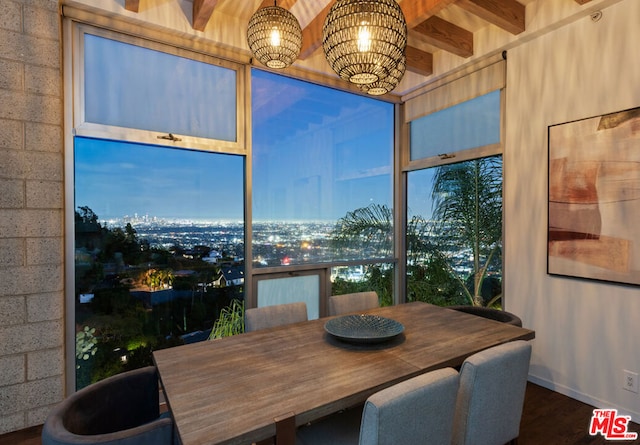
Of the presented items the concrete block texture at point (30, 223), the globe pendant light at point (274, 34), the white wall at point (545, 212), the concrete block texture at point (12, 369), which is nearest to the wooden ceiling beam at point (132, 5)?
the globe pendant light at point (274, 34)

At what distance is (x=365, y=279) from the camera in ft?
13.0

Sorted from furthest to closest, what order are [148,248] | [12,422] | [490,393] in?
1. [148,248]
2. [12,422]
3. [490,393]

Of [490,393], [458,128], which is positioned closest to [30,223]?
[490,393]

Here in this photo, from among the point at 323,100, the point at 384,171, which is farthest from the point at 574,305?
the point at 323,100

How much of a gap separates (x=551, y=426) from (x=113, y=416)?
8.40ft

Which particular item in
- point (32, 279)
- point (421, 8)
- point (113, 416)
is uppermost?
point (421, 8)

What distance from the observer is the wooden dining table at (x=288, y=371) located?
1.08 m

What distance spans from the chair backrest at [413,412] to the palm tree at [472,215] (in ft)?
7.57

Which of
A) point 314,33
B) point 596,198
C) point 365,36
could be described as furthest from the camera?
point 314,33

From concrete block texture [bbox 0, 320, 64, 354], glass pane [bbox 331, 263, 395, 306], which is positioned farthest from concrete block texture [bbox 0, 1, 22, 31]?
glass pane [bbox 331, 263, 395, 306]

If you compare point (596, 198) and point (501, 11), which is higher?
point (501, 11)

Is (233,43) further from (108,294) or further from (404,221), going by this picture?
(404,221)

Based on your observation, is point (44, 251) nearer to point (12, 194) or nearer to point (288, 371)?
point (12, 194)

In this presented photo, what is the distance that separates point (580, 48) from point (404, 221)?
90.1 inches
